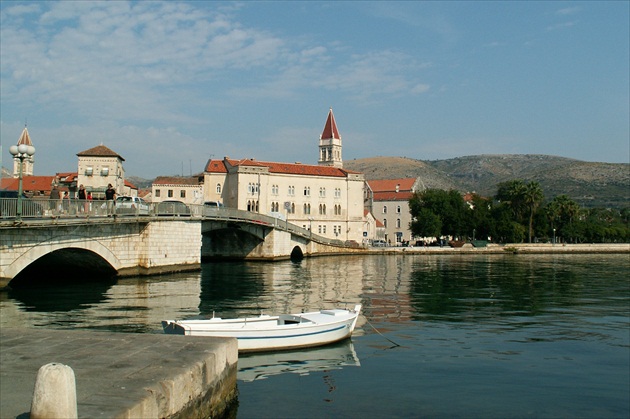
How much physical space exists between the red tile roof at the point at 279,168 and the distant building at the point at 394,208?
27354 mm

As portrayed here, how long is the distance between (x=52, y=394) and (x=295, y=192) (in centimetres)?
9042

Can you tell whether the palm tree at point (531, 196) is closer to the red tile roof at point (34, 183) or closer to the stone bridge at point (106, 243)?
the stone bridge at point (106, 243)

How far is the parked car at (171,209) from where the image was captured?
44219mm

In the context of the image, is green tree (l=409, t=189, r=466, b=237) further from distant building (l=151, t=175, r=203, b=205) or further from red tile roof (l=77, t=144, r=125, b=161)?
red tile roof (l=77, t=144, r=125, b=161)

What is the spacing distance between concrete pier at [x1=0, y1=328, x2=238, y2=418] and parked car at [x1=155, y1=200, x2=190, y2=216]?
31225 millimetres

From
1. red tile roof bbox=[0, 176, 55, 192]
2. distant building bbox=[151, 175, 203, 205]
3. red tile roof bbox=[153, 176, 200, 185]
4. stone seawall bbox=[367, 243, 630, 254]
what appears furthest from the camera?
red tile roof bbox=[0, 176, 55, 192]

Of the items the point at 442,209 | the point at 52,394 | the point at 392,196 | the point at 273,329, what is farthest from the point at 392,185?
the point at 52,394

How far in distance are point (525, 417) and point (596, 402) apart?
2339 millimetres

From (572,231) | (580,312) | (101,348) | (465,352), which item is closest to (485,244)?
(572,231)

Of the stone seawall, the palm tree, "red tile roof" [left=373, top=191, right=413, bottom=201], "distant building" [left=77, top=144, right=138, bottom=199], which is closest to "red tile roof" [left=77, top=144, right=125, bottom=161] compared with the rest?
"distant building" [left=77, top=144, right=138, bottom=199]

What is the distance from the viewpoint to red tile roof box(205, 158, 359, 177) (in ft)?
314

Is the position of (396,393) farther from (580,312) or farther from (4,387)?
(580,312)

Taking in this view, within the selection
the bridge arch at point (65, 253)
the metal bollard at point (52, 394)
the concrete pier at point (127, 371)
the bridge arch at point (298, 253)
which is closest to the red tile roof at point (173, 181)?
the bridge arch at point (298, 253)

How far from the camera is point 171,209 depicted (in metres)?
45.4
